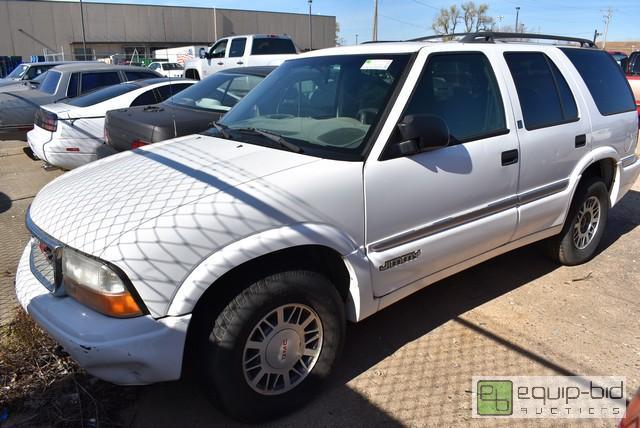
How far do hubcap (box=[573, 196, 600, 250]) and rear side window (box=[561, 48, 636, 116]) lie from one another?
81cm

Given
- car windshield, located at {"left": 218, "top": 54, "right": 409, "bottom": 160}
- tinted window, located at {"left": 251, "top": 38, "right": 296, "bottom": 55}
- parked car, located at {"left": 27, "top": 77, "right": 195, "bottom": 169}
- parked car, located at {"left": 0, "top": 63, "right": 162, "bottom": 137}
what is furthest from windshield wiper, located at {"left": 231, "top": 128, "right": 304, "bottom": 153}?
tinted window, located at {"left": 251, "top": 38, "right": 296, "bottom": 55}

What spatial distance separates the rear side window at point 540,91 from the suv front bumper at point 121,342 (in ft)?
9.27

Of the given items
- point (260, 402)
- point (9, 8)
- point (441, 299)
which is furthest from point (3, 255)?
point (9, 8)

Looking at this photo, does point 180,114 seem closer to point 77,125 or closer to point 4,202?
point 77,125

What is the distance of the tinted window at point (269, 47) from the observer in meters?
15.9

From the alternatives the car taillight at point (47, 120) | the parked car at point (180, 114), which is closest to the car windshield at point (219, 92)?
the parked car at point (180, 114)

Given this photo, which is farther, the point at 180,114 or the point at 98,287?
the point at 180,114

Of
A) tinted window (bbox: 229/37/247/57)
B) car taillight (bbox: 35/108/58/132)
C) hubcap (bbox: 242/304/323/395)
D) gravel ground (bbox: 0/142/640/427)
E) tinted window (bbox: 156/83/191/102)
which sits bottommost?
gravel ground (bbox: 0/142/640/427)

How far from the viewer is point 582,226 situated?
181 inches

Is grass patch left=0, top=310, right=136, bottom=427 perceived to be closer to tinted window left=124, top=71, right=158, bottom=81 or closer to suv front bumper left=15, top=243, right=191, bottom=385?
suv front bumper left=15, top=243, right=191, bottom=385

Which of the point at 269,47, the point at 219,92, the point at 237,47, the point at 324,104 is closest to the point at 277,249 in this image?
the point at 324,104

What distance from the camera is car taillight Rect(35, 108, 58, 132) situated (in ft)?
22.6

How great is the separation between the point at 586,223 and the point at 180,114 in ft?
14.2

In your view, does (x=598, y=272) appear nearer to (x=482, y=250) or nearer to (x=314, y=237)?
(x=482, y=250)
